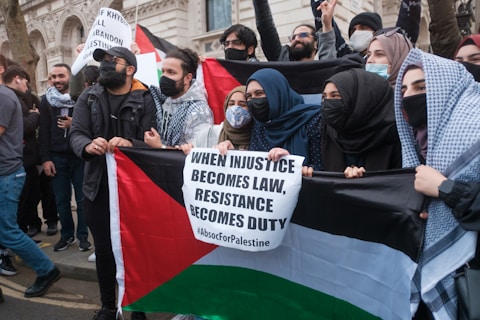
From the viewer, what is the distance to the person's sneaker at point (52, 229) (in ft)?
16.9

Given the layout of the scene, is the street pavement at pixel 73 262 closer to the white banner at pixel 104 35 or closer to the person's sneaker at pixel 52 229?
the person's sneaker at pixel 52 229

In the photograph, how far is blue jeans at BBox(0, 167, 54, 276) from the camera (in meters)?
3.36

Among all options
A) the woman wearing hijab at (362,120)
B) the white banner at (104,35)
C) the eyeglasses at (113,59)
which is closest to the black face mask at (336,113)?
the woman wearing hijab at (362,120)

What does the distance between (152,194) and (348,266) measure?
1.32 metres

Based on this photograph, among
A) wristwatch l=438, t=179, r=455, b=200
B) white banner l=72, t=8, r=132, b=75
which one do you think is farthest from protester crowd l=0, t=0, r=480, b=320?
white banner l=72, t=8, r=132, b=75

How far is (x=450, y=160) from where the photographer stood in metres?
1.58

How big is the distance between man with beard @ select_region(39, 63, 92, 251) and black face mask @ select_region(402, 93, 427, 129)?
11.9 ft

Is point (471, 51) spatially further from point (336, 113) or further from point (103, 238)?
Result: point (103, 238)

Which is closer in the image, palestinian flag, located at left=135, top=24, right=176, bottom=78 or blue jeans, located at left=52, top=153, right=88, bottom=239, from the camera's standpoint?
blue jeans, located at left=52, top=153, right=88, bottom=239

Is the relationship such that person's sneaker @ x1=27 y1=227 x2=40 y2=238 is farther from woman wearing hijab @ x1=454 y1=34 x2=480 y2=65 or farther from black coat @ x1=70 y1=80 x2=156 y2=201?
woman wearing hijab @ x1=454 y1=34 x2=480 y2=65

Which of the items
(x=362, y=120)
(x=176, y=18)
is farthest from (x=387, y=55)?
(x=176, y=18)

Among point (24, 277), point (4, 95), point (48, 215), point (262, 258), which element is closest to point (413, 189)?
point (262, 258)

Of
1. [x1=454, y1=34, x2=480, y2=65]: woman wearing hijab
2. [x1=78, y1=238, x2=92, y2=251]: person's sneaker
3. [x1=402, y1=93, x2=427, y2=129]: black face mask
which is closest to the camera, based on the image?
[x1=402, y1=93, x2=427, y2=129]: black face mask

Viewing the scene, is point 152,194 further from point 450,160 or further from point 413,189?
point 450,160
